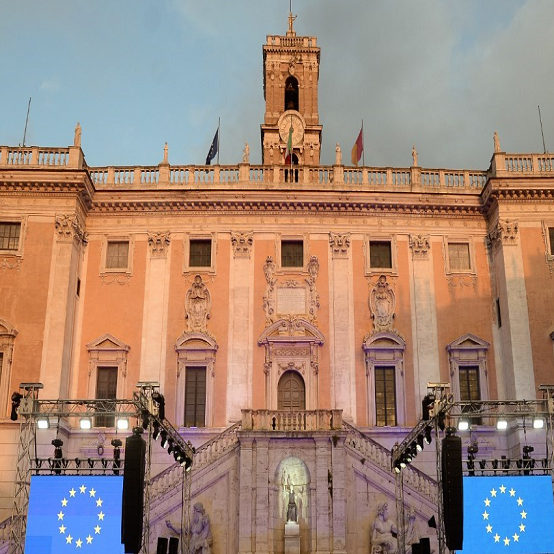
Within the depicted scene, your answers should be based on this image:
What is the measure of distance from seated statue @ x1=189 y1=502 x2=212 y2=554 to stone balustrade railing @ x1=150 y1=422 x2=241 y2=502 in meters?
1.09

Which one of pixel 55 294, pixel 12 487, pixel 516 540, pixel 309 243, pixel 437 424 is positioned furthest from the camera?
pixel 309 243

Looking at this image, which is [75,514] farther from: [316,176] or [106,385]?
[316,176]

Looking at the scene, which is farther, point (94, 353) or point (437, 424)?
point (94, 353)

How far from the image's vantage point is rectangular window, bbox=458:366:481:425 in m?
27.6

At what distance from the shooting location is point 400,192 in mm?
29234

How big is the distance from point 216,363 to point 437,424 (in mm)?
10854

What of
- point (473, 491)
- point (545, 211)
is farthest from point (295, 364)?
point (545, 211)

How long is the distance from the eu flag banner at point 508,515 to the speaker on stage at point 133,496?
28.6ft

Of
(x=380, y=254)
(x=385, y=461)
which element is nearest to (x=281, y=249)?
(x=380, y=254)

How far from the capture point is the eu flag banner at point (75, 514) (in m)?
19.5

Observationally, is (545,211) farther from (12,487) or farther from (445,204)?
(12,487)

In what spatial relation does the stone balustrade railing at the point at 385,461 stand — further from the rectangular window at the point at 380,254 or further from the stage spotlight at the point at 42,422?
the stage spotlight at the point at 42,422

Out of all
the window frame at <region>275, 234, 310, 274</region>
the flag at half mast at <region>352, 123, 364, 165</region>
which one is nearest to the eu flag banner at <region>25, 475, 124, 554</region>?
the window frame at <region>275, 234, 310, 274</region>

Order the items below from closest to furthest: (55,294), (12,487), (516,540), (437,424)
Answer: (437,424) < (516,540) < (12,487) < (55,294)
